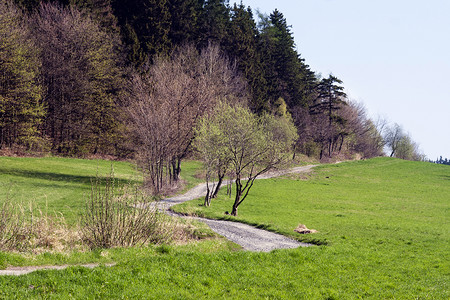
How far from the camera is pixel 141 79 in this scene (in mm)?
64125

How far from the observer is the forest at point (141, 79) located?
46312mm

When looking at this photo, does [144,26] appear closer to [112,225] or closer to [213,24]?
[213,24]

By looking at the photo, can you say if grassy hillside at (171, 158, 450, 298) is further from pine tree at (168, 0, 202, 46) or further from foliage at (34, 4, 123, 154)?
pine tree at (168, 0, 202, 46)

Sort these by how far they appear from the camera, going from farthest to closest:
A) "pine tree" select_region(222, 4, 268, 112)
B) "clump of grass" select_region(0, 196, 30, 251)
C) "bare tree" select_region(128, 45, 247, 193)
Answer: "pine tree" select_region(222, 4, 268, 112) → "bare tree" select_region(128, 45, 247, 193) → "clump of grass" select_region(0, 196, 30, 251)

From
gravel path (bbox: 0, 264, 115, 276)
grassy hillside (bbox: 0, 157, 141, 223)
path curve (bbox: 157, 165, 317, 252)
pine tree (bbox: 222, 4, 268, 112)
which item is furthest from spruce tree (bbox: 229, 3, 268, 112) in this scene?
gravel path (bbox: 0, 264, 115, 276)

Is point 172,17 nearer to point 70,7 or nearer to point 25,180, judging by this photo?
point 70,7

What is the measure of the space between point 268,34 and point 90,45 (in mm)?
55558

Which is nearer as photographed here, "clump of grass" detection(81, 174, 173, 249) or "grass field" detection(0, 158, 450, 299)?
"grass field" detection(0, 158, 450, 299)

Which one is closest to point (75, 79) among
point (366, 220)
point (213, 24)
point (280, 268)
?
point (213, 24)

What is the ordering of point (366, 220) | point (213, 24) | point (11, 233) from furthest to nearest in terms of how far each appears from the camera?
1. point (213, 24)
2. point (366, 220)
3. point (11, 233)

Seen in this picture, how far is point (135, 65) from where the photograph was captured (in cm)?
6756

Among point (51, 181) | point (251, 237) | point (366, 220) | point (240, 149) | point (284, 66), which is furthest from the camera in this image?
point (284, 66)

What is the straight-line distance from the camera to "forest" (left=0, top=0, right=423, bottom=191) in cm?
4631

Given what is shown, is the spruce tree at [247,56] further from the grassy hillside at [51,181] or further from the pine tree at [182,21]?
the grassy hillside at [51,181]
